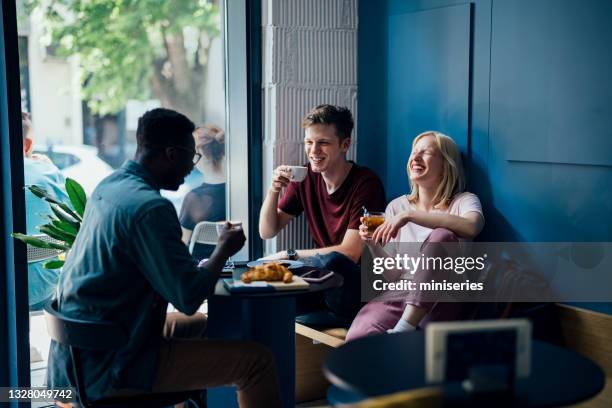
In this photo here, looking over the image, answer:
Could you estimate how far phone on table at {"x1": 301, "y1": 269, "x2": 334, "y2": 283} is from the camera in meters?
2.50

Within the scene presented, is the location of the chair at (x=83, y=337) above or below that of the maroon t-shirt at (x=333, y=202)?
below

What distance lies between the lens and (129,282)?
222cm

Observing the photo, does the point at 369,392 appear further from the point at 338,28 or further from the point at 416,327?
the point at 338,28

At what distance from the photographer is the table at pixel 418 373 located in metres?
1.50

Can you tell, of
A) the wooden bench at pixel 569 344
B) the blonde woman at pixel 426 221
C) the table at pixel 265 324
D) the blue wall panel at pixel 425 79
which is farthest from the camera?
the blue wall panel at pixel 425 79

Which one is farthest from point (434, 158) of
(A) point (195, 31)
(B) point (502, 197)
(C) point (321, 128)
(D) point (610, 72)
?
(A) point (195, 31)

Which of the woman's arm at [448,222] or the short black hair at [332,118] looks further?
the short black hair at [332,118]

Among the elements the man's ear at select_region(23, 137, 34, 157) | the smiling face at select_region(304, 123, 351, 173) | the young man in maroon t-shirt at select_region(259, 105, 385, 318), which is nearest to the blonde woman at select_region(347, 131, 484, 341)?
the young man in maroon t-shirt at select_region(259, 105, 385, 318)

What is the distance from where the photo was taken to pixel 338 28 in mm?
3738

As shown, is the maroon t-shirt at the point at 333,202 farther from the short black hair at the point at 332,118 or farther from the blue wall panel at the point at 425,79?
the blue wall panel at the point at 425,79

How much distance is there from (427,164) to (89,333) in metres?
1.66

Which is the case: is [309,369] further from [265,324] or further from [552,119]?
[552,119]

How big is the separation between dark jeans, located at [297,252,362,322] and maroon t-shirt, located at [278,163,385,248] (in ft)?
0.91

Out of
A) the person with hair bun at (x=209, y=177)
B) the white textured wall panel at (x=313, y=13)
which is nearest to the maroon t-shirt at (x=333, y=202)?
the person with hair bun at (x=209, y=177)
